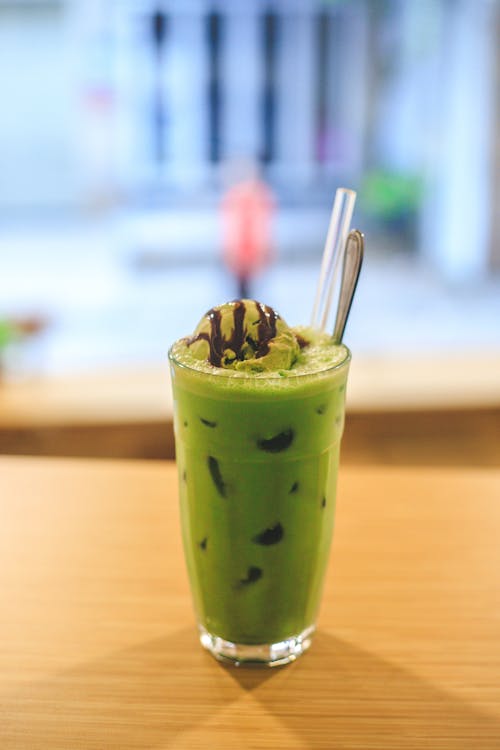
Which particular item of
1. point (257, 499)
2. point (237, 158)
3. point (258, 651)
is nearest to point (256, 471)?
point (257, 499)

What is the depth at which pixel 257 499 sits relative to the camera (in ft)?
2.44

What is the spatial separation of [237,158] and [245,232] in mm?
5030

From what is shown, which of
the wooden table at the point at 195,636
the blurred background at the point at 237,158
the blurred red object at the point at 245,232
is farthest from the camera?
the blurred background at the point at 237,158

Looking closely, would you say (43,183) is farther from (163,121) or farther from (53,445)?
(53,445)

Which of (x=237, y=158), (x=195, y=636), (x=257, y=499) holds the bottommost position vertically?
(x=237, y=158)

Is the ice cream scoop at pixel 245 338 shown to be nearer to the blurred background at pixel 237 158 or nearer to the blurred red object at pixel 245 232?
the blurred red object at pixel 245 232

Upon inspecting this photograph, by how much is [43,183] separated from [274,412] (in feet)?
35.8

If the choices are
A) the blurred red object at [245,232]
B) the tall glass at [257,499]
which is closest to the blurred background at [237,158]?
the blurred red object at [245,232]

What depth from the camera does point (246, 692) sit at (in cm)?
73

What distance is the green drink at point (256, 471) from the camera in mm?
725

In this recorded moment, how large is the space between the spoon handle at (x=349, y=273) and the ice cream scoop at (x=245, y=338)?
1.9 inches

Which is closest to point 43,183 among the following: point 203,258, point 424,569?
point 203,258

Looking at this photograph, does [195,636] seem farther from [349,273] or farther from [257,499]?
[349,273]

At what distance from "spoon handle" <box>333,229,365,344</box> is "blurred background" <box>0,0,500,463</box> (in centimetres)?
467
